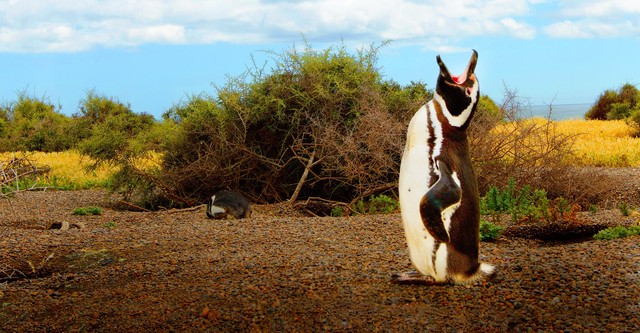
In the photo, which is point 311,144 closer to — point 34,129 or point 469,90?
point 469,90

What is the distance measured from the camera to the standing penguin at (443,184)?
4297 mm

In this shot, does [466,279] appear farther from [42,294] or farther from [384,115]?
[384,115]

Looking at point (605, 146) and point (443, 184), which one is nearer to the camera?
point (443, 184)

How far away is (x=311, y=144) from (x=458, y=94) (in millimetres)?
5623

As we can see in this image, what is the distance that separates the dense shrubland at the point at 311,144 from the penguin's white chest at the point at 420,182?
4.63 m

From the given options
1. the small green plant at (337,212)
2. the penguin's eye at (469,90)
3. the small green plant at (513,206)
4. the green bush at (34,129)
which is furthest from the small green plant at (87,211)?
the green bush at (34,129)

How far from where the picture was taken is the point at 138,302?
452cm

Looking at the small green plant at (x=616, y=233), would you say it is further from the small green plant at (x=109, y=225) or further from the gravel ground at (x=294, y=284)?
the small green plant at (x=109, y=225)

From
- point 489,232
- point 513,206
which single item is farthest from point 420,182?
point 513,206

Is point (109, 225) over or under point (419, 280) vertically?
over

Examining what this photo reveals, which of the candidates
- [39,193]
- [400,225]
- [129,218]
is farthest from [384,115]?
[39,193]

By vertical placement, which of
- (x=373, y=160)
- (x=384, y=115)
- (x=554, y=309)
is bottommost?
(x=554, y=309)

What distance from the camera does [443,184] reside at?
4.22m

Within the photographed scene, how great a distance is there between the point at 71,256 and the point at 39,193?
6.80 metres
